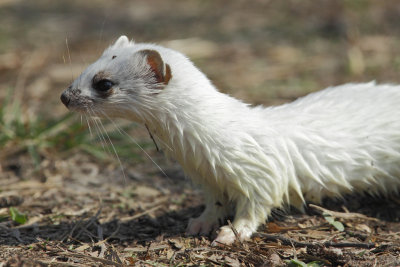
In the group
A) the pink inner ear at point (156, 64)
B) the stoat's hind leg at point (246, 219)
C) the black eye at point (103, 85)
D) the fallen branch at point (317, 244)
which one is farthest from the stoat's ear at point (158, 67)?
the fallen branch at point (317, 244)

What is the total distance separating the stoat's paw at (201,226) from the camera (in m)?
3.71

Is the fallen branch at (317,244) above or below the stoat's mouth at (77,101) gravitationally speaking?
below

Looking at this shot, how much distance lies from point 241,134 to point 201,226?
0.82 metres

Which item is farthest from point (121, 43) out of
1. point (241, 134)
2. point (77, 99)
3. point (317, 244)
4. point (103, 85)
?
point (317, 244)

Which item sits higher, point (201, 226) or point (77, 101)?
point (77, 101)

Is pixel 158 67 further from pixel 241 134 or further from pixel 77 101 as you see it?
pixel 241 134

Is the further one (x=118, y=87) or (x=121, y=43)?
(x=121, y=43)

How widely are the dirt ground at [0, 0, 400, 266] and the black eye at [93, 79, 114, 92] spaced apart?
0.46m

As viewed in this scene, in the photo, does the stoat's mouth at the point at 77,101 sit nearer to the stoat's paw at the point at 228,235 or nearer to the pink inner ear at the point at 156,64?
the pink inner ear at the point at 156,64

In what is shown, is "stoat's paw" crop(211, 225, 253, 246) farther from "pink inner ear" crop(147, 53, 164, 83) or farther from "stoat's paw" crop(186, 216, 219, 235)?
"pink inner ear" crop(147, 53, 164, 83)

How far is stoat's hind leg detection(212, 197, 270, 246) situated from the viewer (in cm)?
352

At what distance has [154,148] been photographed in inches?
211

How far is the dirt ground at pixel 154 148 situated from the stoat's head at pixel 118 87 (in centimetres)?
42

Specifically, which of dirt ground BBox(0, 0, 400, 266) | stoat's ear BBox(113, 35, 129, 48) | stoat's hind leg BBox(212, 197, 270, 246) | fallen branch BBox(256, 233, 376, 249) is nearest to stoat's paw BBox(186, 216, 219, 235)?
dirt ground BBox(0, 0, 400, 266)
